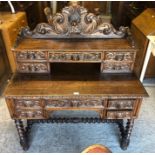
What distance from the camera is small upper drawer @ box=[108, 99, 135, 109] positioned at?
122 cm

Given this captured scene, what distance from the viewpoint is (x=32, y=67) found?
1.35 meters

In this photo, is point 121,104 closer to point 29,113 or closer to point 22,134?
point 29,113

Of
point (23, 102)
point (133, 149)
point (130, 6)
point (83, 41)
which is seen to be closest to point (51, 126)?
point (23, 102)

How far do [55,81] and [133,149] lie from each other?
901mm

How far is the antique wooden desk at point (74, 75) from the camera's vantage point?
47.4 inches

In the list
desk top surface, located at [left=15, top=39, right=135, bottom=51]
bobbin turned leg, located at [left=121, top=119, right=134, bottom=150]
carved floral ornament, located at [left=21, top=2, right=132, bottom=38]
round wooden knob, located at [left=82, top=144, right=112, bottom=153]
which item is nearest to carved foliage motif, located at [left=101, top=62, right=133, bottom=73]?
desk top surface, located at [left=15, top=39, right=135, bottom=51]

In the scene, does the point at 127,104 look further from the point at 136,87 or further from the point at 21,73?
the point at 21,73

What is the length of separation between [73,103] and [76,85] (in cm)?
13

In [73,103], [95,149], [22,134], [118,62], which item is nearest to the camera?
[95,149]

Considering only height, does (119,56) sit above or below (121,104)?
above

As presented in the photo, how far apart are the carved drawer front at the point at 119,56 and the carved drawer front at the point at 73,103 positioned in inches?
12.6

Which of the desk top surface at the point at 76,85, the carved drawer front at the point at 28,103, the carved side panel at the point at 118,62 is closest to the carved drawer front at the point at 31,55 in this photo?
the desk top surface at the point at 76,85

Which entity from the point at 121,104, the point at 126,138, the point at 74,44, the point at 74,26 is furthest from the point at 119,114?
the point at 74,26

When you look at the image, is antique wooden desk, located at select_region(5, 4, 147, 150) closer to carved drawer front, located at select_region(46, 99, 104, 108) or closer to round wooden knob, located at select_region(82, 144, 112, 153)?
carved drawer front, located at select_region(46, 99, 104, 108)
